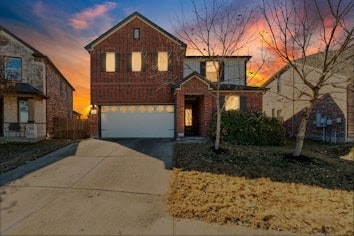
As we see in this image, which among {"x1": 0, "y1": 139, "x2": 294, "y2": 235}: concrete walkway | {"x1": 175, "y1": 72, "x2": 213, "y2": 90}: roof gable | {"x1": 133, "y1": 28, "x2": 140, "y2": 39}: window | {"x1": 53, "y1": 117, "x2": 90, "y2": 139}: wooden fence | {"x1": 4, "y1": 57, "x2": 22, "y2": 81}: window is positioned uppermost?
{"x1": 133, "y1": 28, "x2": 140, "y2": 39}: window

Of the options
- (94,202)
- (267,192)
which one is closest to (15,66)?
(94,202)

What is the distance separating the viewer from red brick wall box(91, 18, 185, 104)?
21062 millimetres

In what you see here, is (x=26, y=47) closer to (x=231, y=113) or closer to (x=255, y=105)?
(x=231, y=113)

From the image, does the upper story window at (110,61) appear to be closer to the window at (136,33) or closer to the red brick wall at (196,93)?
the window at (136,33)

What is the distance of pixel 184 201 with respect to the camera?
6.69m

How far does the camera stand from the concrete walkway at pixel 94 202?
17.5 ft

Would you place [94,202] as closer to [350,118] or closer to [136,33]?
[136,33]

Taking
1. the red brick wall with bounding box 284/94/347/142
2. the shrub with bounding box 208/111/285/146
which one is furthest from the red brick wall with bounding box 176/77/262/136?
the red brick wall with bounding box 284/94/347/142

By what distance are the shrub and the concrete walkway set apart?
21.9ft

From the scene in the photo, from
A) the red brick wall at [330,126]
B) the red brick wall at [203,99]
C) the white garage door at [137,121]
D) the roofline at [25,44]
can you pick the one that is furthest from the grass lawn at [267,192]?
the roofline at [25,44]

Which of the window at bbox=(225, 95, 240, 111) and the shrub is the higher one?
the window at bbox=(225, 95, 240, 111)

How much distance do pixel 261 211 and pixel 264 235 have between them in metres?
0.96

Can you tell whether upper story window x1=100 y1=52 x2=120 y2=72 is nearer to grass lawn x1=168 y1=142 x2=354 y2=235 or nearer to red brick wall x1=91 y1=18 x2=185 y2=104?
red brick wall x1=91 y1=18 x2=185 y2=104

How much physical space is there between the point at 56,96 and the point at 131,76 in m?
7.86
